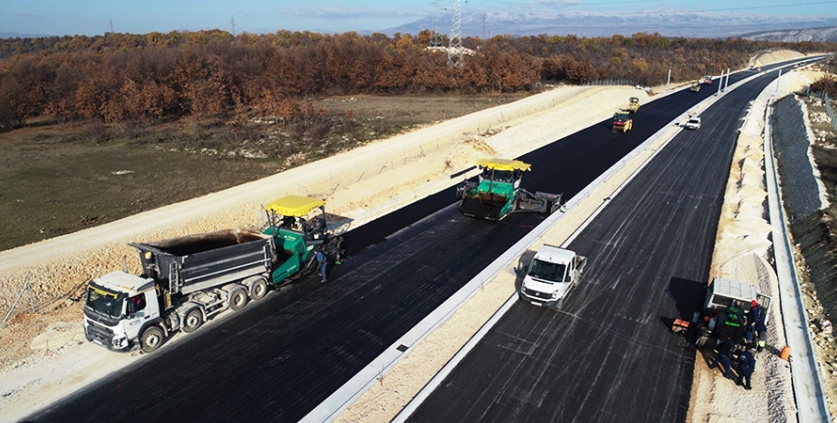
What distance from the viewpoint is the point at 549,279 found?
55.5 feet

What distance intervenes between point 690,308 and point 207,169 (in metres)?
31.6

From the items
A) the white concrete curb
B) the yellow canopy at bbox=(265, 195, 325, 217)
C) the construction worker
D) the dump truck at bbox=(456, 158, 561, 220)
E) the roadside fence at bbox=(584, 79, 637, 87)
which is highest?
the roadside fence at bbox=(584, 79, 637, 87)

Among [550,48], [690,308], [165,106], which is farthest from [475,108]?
[550,48]

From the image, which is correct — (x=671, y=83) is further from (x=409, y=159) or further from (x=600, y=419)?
(x=600, y=419)

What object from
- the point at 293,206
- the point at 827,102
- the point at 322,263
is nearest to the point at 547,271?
the point at 322,263

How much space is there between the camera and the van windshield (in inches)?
664

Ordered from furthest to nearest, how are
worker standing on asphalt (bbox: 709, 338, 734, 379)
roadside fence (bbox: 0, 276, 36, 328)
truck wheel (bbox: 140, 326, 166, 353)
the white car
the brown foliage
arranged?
the brown foliage < the white car < roadside fence (bbox: 0, 276, 36, 328) < truck wheel (bbox: 140, 326, 166, 353) < worker standing on asphalt (bbox: 709, 338, 734, 379)

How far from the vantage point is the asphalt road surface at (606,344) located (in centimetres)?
1249

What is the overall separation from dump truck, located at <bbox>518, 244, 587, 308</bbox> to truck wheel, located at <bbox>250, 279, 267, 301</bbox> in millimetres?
8972

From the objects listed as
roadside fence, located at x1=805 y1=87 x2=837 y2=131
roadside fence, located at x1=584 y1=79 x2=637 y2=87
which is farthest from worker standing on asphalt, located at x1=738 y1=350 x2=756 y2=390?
roadside fence, located at x1=584 y1=79 x2=637 y2=87

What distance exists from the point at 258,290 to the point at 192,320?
7.96ft

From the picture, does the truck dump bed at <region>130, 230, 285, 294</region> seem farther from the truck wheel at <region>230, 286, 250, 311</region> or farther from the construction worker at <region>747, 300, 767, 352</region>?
the construction worker at <region>747, 300, 767, 352</region>

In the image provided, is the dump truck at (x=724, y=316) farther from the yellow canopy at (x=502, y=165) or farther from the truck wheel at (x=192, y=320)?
the truck wheel at (x=192, y=320)

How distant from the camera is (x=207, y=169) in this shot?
35.8 meters
